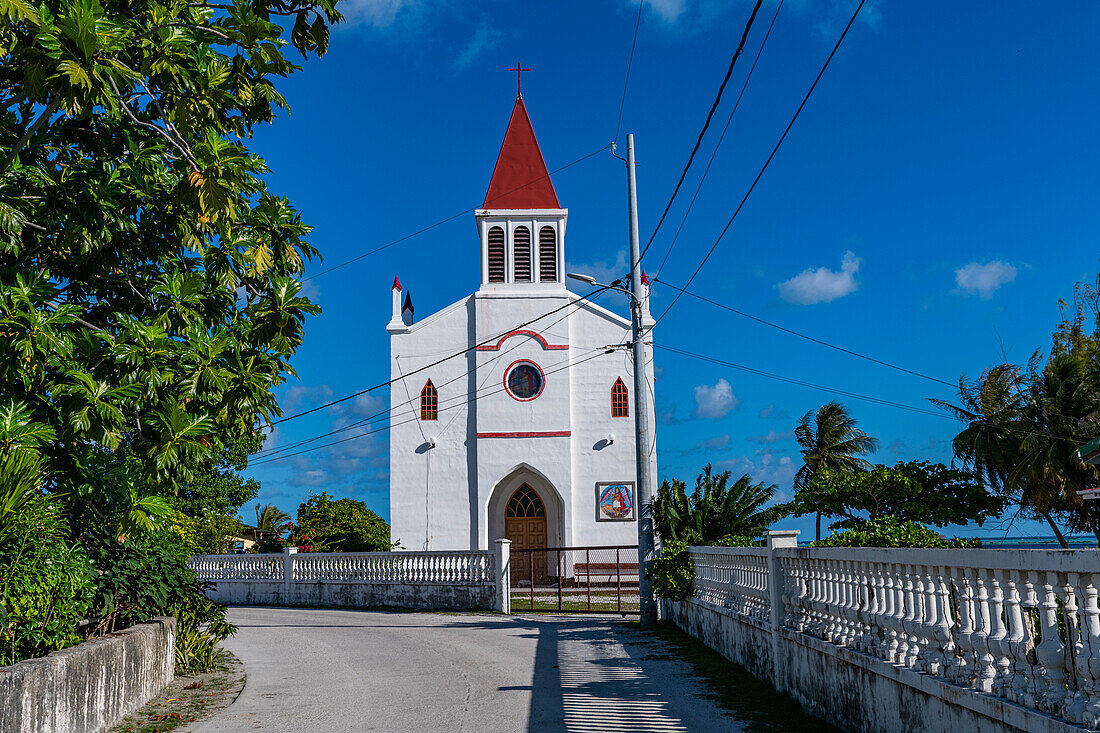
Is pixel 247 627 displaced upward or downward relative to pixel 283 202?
downward

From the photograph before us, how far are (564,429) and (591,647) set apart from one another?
16806mm

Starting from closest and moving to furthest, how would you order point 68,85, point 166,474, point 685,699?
1. point 68,85
2. point 166,474
3. point 685,699

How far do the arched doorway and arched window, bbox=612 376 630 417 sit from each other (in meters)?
3.97

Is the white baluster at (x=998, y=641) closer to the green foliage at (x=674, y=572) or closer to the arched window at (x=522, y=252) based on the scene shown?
the green foliage at (x=674, y=572)

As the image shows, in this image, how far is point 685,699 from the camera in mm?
8594

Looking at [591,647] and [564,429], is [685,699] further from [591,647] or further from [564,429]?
[564,429]

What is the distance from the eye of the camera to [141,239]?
733cm

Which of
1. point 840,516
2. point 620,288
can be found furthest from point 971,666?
point 840,516

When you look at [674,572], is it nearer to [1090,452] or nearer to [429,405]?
[1090,452]

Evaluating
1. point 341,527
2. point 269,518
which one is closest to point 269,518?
point 269,518

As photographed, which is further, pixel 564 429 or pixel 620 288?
pixel 564 429

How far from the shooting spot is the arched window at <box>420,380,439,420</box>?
3059 cm

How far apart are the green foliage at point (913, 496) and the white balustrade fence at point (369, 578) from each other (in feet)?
40.7

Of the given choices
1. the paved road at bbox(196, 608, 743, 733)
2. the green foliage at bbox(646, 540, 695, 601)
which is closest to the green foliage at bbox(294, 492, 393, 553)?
the paved road at bbox(196, 608, 743, 733)
